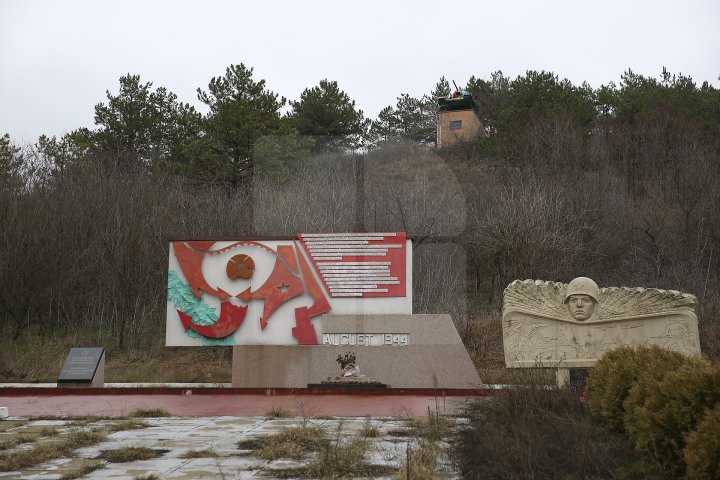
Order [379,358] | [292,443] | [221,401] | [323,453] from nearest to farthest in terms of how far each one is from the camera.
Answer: [323,453] < [292,443] < [221,401] < [379,358]

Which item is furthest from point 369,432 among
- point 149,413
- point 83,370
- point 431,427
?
point 83,370

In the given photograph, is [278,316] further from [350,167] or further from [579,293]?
[350,167]

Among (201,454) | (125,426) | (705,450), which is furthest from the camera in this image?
(125,426)

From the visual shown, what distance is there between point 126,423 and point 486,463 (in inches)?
191

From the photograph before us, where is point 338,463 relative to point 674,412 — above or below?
below

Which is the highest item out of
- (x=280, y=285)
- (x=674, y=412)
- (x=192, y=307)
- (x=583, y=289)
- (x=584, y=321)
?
(x=280, y=285)

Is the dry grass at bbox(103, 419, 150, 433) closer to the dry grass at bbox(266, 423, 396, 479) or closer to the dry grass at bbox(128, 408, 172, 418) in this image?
the dry grass at bbox(128, 408, 172, 418)

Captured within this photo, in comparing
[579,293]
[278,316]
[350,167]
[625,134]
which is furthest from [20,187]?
[625,134]

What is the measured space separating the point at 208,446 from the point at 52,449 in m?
1.39

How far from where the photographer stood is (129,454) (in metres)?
6.78

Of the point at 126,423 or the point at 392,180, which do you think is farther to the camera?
the point at 392,180

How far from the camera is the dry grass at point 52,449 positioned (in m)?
6.49

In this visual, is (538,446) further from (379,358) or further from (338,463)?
(379,358)

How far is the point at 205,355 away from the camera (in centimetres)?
1942
